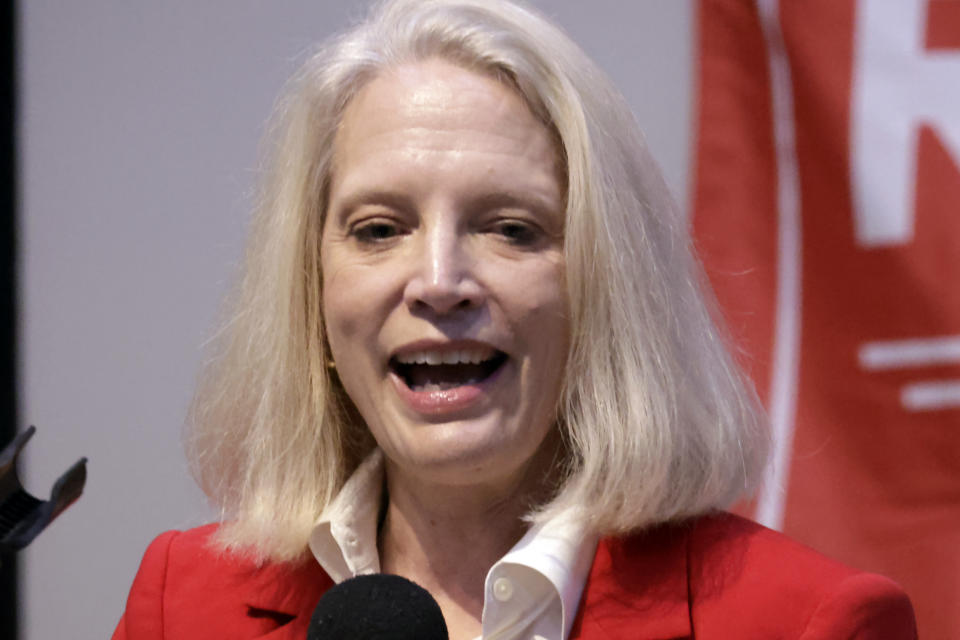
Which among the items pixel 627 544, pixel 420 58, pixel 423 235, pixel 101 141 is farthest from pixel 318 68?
pixel 101 141

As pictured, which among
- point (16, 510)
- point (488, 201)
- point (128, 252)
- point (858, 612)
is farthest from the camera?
point (128, 252)

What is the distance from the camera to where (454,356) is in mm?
1122

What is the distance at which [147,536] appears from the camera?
→ 6.80ft

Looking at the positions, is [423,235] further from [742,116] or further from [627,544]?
[742,116]

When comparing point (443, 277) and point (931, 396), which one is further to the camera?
point (931, 396)

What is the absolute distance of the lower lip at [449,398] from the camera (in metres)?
1.11

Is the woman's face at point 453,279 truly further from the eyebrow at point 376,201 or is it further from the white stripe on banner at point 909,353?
the white stripe on banner at point 909,353

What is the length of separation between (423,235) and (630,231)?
22 cm

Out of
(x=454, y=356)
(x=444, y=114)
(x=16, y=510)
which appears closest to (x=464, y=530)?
(x=454, y=356)

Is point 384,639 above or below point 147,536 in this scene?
above

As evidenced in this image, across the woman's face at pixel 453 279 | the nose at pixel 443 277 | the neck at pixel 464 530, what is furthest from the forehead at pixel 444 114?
the neck at pixel 464 530

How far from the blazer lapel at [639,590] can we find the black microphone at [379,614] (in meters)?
0.30

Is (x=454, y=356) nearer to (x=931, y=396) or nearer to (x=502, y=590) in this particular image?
(x=502, y=590)

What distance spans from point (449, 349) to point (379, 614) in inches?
13.3
